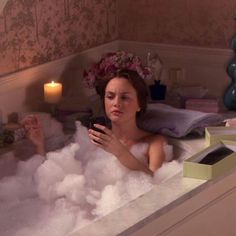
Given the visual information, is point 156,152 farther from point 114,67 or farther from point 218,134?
point 114,67

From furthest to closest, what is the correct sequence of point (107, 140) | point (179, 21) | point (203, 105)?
point (179, 21), point (203, 105), point (107, 140)

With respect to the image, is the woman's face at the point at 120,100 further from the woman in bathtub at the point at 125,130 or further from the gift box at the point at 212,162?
the gift box at the point at 212,162

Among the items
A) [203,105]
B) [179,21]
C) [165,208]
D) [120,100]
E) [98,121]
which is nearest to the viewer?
[165,208]

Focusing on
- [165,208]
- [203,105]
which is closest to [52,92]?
[203,105]

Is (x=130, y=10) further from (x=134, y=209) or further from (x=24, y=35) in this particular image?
(x=134, y=209)

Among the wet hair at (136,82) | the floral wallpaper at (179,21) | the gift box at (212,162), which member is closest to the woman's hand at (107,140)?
the wet hair at (136,82)

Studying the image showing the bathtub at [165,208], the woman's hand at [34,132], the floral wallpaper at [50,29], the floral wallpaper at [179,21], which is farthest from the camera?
the floral wallpaper at [179,21]

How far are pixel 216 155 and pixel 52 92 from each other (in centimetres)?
91

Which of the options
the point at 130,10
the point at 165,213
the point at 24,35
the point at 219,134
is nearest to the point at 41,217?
the point at 165,213

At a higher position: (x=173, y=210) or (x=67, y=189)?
(x=173, y=210)

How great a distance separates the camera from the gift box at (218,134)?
2361 mm

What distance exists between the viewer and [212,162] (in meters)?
2.19

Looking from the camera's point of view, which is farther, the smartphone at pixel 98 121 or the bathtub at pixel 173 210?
the smartphone at pixel 98 121

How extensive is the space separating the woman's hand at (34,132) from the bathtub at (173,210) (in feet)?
2.31
